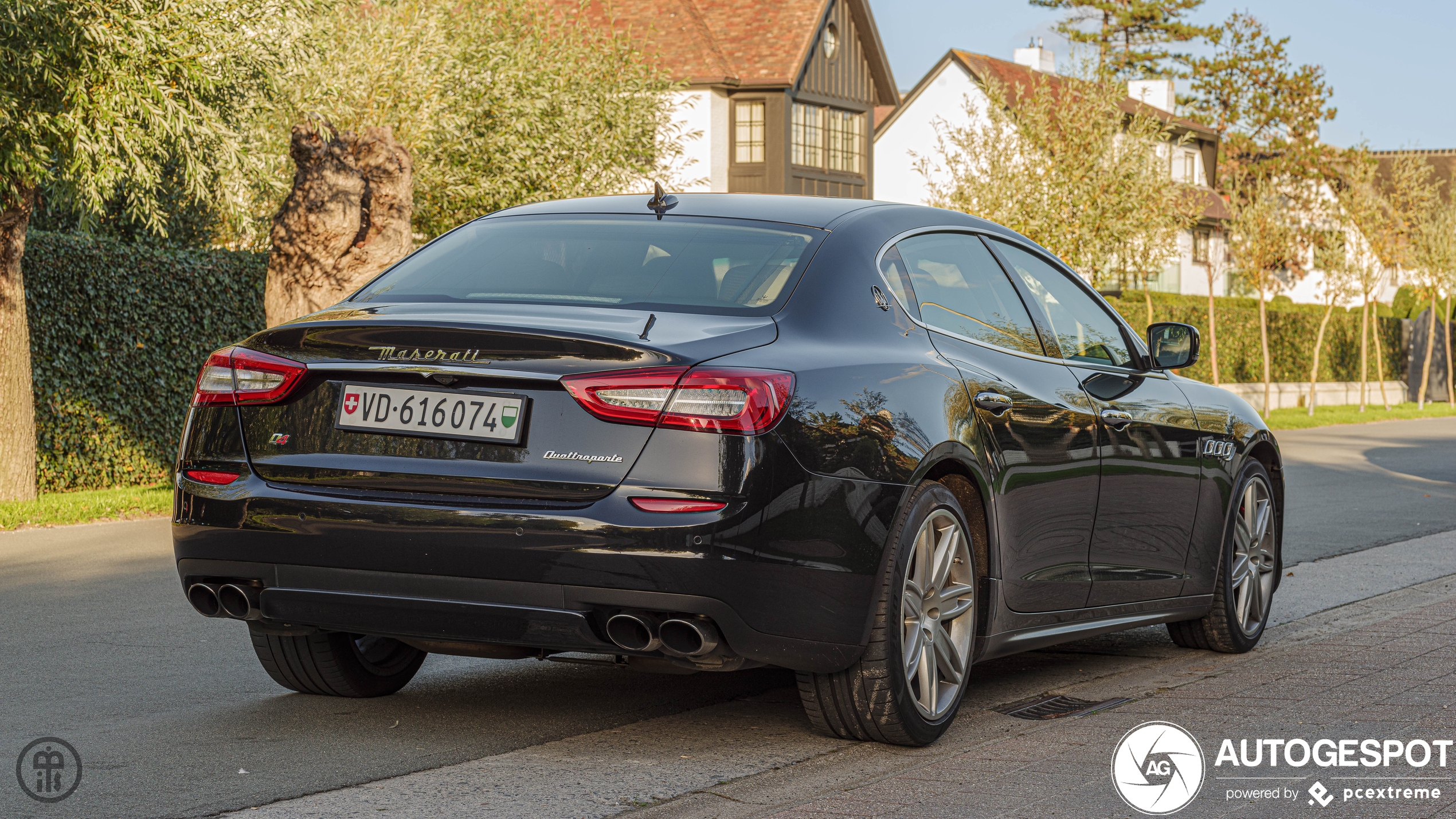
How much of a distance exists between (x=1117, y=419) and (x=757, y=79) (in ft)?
121

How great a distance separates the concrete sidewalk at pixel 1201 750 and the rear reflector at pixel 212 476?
5.01 feet

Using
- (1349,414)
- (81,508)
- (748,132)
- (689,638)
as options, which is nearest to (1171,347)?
(689,638)

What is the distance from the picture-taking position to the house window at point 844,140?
4481 cm

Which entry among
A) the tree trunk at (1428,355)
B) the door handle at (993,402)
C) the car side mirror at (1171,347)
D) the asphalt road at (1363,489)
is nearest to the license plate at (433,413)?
the door handle at (993,402)

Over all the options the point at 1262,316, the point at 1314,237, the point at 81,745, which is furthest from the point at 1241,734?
the point at 1314,237

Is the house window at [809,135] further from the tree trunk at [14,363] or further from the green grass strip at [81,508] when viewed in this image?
the tree trunk at [14,363]

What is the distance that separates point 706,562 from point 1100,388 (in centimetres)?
235

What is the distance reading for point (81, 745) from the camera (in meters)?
4.87

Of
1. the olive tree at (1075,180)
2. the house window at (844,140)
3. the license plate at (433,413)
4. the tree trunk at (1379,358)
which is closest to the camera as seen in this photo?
the license plate at (433,413)

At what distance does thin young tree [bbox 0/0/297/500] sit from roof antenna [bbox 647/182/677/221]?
708 centimetres

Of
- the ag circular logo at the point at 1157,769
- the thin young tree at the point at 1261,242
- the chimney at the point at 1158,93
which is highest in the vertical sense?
the chimney at the point at 1158,93

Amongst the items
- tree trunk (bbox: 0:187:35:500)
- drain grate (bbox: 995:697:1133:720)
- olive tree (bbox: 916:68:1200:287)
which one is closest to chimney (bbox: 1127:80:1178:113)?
olive tree (bbox: 916:68:1200:287)

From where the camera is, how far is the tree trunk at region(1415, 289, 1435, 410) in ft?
129

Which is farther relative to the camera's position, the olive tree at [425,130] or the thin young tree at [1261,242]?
the thin young tree at [1261,242]
